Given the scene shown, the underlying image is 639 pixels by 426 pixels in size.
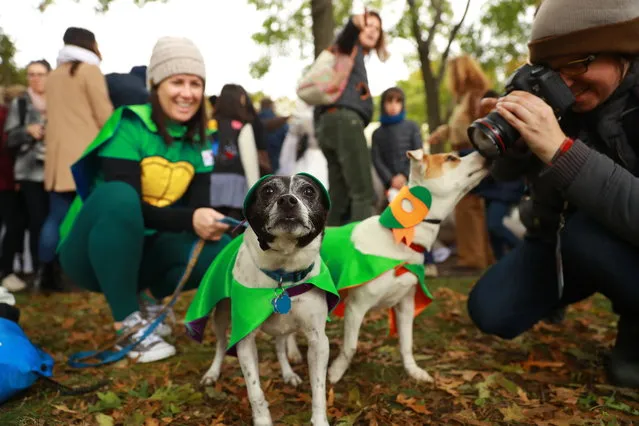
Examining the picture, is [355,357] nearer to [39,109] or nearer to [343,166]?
[343,166]

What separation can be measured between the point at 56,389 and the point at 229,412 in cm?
90

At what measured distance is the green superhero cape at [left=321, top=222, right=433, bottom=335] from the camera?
7.93ft

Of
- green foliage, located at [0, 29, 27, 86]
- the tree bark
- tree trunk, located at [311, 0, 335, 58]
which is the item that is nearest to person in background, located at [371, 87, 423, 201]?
tree trunk, located at [311, 0, 335, 58]

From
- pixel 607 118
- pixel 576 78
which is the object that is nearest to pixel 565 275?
pixel 607 118

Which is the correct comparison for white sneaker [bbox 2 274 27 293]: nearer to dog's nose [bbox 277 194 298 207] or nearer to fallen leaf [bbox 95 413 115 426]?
fallen leaf [bbox 95 413 115 426]

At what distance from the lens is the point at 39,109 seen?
5555mm

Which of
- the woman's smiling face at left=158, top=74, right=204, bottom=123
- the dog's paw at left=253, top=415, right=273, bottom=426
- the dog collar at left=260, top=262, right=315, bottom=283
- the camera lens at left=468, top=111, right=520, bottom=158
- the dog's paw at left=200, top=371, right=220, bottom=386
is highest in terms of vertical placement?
the woman's smiling face at left=158, top=74, right=204, bottom=123

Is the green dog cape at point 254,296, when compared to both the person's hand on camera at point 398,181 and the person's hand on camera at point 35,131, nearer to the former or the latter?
the person's hand on camera at point 398,181

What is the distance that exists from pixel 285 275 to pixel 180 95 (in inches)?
62.5

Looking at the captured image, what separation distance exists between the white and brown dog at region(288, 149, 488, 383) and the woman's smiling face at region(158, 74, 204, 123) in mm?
1233

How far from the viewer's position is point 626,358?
8.16ft

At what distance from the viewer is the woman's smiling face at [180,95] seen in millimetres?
3082

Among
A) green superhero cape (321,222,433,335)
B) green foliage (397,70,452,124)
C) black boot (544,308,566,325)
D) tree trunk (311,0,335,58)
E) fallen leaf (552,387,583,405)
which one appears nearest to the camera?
fallen leaf (552,387,583,405)

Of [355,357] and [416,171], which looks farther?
[355,357]
